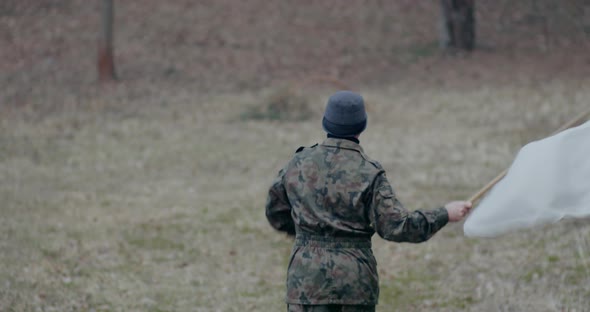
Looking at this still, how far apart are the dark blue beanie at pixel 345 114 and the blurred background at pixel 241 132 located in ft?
10.7

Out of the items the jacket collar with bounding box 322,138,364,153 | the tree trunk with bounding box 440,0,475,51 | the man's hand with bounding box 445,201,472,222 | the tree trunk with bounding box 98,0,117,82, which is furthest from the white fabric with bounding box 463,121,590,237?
the tree trunk with bounding box 440,0,475,51

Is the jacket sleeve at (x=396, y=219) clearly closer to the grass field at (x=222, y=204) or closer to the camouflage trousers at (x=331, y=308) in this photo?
the camouflage trousers at (x=331, y=308)

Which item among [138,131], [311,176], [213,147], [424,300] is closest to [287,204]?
[311,176]

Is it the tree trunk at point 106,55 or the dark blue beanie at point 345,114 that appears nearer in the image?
the dark blue beanie at point 345,114

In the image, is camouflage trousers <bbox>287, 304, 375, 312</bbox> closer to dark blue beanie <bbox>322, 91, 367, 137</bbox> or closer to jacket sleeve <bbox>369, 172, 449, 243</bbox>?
jacket sleeve <bbox>369, 172, 449, 243</bbox>

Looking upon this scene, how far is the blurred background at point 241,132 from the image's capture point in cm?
767

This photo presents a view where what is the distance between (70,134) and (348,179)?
1246 centimetres

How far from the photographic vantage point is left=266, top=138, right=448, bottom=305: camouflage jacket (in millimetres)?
3996

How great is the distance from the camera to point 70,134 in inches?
617

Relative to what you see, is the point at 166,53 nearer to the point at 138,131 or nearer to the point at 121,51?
the point at 121,51

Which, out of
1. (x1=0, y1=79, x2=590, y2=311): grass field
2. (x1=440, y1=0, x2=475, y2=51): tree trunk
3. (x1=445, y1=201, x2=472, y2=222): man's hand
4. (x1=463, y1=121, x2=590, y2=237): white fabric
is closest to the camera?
(x1=445, y1=201, x2=472, y2=222): man's hand

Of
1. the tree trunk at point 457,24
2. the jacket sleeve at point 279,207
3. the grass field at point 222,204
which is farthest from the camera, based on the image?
the tree trunk at point 457,24

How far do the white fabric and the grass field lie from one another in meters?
2.49

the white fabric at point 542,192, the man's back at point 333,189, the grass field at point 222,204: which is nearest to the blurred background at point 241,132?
the grass field at point 222,204
